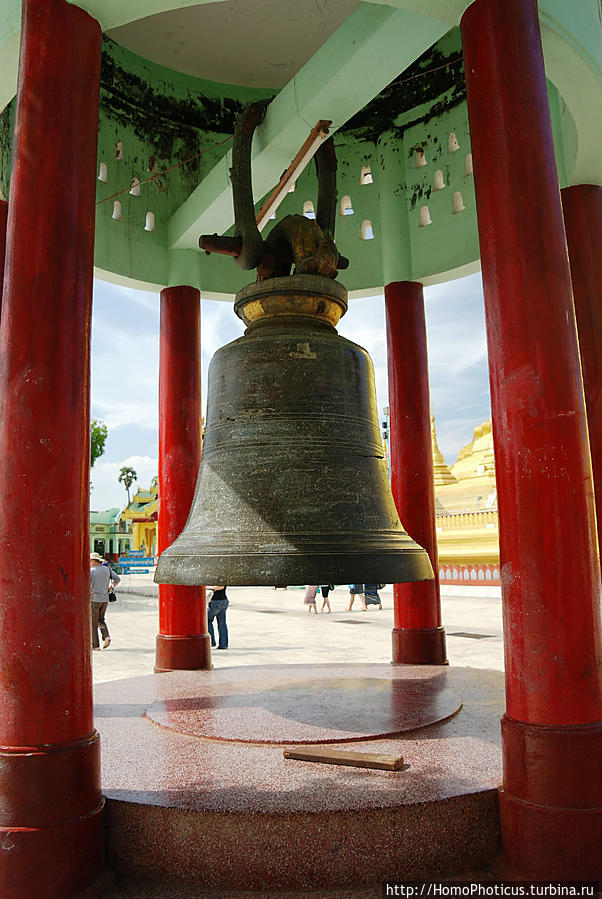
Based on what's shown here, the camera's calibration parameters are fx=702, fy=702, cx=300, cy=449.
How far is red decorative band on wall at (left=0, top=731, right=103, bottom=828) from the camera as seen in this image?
3.09 m

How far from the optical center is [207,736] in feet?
14.7

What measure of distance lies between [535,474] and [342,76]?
3280mm

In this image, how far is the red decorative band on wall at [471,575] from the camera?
74.0 feet

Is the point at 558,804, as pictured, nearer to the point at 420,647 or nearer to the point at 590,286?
the point at 420,647

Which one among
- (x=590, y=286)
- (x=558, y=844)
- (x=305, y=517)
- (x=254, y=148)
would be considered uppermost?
(x=254, y=148)

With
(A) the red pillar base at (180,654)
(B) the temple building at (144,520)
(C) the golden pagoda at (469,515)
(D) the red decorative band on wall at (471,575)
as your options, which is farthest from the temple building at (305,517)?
(B) the temple building at (144,520)

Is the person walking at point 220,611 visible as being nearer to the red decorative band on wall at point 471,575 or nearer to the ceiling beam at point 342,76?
the ceiling beam at point 342,76

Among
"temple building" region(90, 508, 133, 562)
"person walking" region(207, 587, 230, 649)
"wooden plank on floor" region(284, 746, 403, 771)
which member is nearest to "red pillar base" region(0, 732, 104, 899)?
"wooden plank on floor" region(284, 746, 403, 771)

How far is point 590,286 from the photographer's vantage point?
5.99 meters

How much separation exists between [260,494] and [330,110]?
3.20 meters

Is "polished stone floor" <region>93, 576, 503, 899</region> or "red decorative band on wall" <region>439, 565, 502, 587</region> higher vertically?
"red decorative band on wall" <region>439, 565, 502, 587</region>

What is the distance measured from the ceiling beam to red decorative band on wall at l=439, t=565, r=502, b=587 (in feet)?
60.8

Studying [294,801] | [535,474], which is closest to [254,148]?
[535,474]

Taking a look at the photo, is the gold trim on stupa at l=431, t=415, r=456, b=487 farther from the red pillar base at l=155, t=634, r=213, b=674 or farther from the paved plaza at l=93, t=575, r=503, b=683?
the red pillar base at l=155, t=634, r=213, b=674
